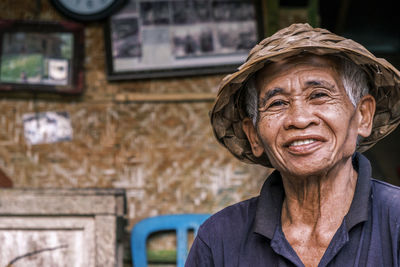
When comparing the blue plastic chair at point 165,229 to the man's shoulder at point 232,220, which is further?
the blue plastic chair at point 165,229

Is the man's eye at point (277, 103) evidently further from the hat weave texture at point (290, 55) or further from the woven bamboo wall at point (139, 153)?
the woven bamboo wall at point (139, 153)

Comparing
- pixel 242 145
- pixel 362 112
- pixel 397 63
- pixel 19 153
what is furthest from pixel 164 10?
pixel 397 63

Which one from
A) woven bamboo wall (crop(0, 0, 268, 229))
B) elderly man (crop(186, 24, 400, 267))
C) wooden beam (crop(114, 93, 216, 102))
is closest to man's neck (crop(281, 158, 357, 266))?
elderly man (crop(186, 24, 400, 267))

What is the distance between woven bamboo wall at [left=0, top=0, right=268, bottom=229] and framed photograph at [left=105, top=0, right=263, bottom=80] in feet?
0.34

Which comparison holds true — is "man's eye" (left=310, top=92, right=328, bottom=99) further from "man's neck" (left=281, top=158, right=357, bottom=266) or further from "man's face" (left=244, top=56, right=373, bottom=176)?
"man's neck" (left=281, top=158, right=357, bottom=266)

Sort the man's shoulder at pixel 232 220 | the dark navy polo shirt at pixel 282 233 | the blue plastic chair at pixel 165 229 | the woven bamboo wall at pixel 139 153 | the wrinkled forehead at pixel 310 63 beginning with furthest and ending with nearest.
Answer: the woven bamboo wall at pixel 139 153
the blue plastic chair at pixel 165 229
the man's shoulder at pixel 232 220
the wrinkled forehead at pixel 310 63
the dark navy polo shirt at pixel 282 233

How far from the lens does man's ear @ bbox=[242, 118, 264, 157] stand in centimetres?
202

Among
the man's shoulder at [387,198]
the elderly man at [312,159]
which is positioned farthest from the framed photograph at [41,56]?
the man's shoulder at [387,198]

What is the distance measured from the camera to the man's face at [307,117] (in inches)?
68.4

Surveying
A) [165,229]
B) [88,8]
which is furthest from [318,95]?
[88,8]

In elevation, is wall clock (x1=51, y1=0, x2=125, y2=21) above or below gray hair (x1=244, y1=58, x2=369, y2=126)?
above

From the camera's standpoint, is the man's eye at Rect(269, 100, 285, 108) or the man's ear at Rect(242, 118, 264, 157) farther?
the man's ear at Rect(242, 118, 264, 157)

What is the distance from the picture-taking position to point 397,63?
8.21 metres

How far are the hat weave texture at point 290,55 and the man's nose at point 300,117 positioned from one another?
0.16 meters
